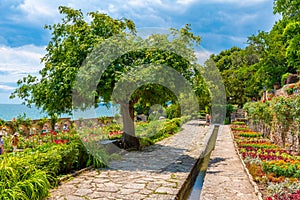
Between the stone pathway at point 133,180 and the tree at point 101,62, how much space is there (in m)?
2.14

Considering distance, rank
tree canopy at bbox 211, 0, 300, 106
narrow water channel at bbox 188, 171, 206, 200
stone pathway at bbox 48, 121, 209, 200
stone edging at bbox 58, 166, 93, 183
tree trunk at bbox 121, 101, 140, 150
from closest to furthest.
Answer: stone pathway at bbox 48, 121, 209, 200, stone edging at bbox 58, 166, 93, 183, narrow water channel at bbox 188, 171, 206, 200, tree trunk at bbox 121, 101, 140, 150, tree canopy at bbox 211, 0, 300, 106

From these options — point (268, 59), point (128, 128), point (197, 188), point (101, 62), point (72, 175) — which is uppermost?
point (268, 59)

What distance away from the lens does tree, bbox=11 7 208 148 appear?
7875mm

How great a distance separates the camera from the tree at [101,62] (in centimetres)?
788

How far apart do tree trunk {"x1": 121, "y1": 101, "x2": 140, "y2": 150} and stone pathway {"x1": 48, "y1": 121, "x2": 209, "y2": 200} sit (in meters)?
1.19

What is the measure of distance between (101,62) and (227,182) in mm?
4663

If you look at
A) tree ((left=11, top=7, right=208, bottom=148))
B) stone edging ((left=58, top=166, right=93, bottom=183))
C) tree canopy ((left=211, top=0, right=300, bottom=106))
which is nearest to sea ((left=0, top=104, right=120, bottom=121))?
tree ((left=11, top=7, right=208, bottom=148))

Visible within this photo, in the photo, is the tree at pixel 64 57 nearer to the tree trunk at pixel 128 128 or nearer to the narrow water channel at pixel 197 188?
the tree trunk at pixel 128 128

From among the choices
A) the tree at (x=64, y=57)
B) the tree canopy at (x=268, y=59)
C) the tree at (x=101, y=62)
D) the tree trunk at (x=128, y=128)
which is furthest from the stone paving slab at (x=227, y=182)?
the tree canopy at (x=268, y=59)

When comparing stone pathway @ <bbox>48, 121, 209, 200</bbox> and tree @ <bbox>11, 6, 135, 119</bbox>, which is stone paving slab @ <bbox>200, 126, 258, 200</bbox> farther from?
tree @ <bbox>11, 6, 135, 119</bbox>

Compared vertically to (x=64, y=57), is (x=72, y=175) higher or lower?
lower

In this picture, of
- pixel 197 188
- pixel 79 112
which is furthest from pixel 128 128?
pixel 197 188

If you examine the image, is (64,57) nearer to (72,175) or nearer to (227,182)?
(72,175)

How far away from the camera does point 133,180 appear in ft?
20.8
